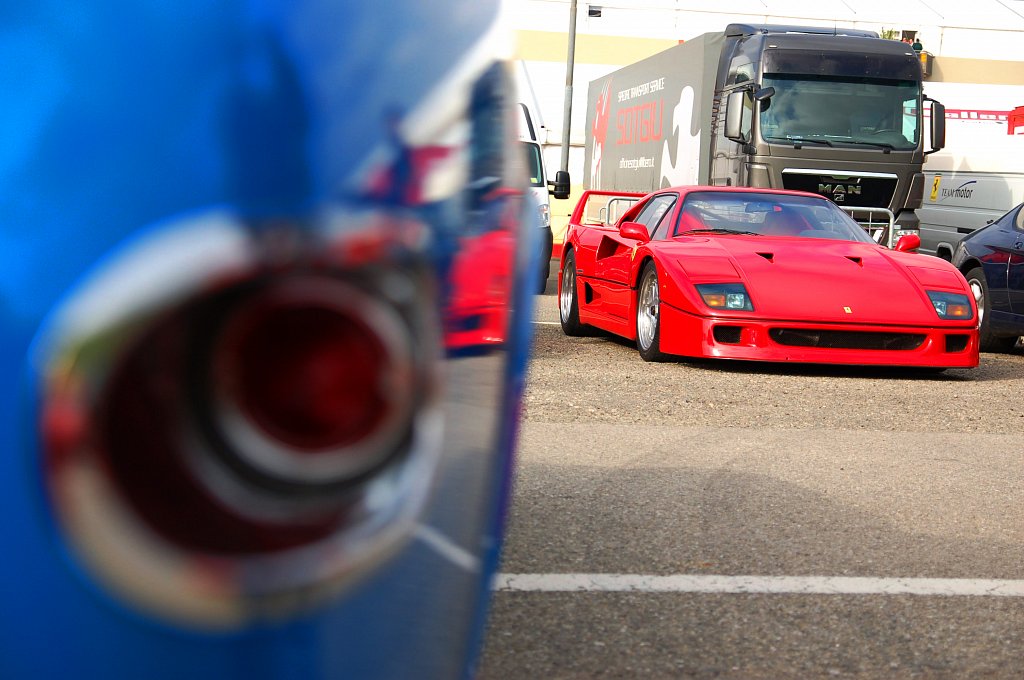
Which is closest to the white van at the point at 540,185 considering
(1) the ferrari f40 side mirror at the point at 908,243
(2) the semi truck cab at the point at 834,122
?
(2) the semi truck cab at the point at 834,122

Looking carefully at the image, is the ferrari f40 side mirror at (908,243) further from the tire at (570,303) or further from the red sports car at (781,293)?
the tire at (570,303)

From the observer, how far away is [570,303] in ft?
34.9

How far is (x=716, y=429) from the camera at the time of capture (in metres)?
6.19

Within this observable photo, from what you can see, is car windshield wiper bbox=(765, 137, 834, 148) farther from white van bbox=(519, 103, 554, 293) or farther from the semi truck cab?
white van bbox=(519, 103, 554, 293)

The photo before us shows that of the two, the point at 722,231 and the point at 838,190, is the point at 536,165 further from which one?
the point at 722,231

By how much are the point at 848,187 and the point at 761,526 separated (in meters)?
11.3

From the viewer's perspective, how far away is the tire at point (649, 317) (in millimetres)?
8445

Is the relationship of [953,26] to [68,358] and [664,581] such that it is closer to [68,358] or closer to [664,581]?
[664,581]

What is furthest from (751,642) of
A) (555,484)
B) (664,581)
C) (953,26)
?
(953,26)

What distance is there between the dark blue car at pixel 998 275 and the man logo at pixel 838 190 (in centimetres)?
386

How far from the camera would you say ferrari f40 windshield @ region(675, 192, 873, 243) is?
9.31 m

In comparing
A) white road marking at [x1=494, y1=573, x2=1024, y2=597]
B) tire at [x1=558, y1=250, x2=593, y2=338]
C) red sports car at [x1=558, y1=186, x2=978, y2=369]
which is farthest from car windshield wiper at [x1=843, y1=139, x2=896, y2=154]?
white road marking at [x1=494, y1=573, x2=1024, y2=597]

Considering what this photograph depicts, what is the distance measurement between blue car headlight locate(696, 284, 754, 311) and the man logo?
7.13 metres

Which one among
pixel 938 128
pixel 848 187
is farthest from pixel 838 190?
pixel 938 128
